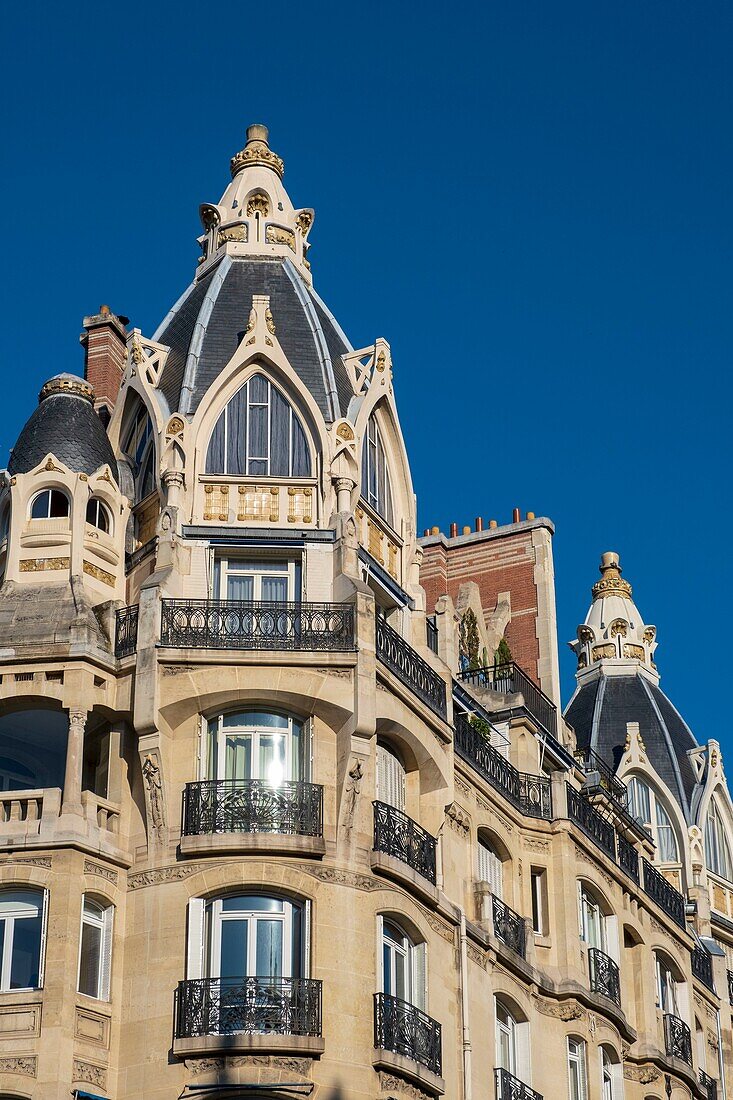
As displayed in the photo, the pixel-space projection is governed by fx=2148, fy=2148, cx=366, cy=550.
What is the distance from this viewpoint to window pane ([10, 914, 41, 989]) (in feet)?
119

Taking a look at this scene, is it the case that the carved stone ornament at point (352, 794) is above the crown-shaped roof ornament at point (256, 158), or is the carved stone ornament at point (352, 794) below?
below

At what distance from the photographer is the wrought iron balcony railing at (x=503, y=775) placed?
44.1 metres

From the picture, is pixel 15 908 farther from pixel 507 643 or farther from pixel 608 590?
pixel 608 590

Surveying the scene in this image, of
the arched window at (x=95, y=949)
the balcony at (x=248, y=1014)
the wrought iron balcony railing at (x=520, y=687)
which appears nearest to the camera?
the balcony at (x=248, y=1014)

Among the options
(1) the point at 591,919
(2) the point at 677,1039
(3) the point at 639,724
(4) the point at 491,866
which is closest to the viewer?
(4) the point at 491,866

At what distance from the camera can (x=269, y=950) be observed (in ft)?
121

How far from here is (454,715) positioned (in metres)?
44.8

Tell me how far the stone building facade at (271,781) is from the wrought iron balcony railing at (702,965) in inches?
47.3

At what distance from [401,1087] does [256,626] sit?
8770 mm

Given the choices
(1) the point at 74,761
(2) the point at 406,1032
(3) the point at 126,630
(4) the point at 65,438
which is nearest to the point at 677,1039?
(2) the point at 406,1032

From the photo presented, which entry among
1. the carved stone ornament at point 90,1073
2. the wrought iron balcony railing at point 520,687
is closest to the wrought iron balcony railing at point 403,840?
the carved stone ornament at point 90,1073

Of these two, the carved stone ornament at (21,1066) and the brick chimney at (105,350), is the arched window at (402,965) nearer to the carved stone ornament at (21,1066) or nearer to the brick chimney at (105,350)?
the carved stone ornament at (21,1066)

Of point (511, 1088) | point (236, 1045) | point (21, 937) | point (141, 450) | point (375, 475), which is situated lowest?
point (236, 1045)

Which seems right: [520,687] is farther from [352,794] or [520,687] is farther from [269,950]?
[269,950]
